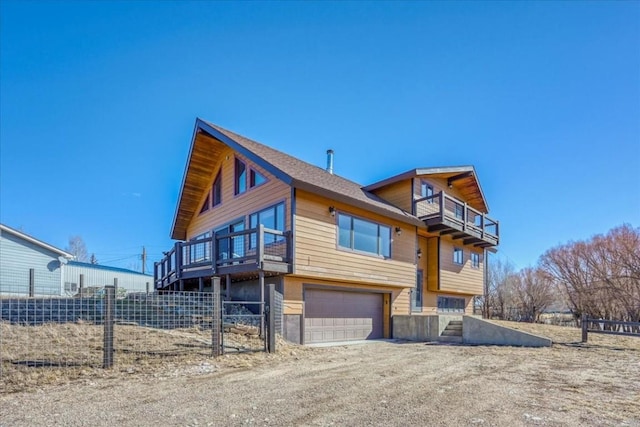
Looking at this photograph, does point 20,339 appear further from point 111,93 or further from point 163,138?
point 163,138

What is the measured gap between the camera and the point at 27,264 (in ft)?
70.4

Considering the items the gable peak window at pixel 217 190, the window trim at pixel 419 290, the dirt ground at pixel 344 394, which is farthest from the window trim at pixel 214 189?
the window trim at pixel 419 290

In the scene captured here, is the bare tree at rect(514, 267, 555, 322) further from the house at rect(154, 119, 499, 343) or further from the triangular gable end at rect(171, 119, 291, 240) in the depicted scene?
the triangular gable end at rect(171, 119, 291, 240)

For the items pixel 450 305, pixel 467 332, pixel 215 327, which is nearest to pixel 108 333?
pixel 215 327

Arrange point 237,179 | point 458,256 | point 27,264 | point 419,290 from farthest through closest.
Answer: point 27,264, point 458,256, point 419,290, point 237,179

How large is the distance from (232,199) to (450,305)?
12.0 m

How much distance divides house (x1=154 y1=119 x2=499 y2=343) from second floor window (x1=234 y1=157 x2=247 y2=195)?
1.5 inches

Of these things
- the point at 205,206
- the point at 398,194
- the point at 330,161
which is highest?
the point at 330,161

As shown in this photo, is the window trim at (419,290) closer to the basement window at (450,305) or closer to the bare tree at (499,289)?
the basement window at (450,305)

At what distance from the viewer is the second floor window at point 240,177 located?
47.4 ft

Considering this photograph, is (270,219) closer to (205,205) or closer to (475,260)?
(205,205)

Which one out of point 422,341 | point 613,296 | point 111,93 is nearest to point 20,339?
point 111,93

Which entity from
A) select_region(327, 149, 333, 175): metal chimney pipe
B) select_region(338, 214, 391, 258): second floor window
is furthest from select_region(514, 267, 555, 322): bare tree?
select_region(327, 149, 333, 175): metal chimney pipe

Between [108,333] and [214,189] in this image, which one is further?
[214,189]
